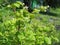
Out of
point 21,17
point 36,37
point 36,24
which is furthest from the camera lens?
point 36,24

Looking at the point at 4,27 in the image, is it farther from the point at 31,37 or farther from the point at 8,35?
the point at 31,37

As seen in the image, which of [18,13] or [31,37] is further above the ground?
[18,13]

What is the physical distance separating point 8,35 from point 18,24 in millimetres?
265

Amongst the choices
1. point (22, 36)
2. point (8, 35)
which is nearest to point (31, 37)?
point (22, 36)

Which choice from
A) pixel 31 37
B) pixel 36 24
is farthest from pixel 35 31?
pixel 31 37

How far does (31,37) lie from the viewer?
372cm

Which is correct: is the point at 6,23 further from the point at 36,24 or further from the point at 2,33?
the point at 36,24

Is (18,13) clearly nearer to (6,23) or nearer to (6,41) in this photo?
(6,23)

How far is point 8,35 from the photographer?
3.89 meters

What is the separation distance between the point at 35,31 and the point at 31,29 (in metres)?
0.22

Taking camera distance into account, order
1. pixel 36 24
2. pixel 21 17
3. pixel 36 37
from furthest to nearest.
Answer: pixel 36 24 → pixel 36 37 → pixel 21 17

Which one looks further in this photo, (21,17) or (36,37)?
(36,37)

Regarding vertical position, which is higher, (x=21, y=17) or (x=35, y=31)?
(x=21, y=17)

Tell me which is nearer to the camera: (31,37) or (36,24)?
(31,37)
